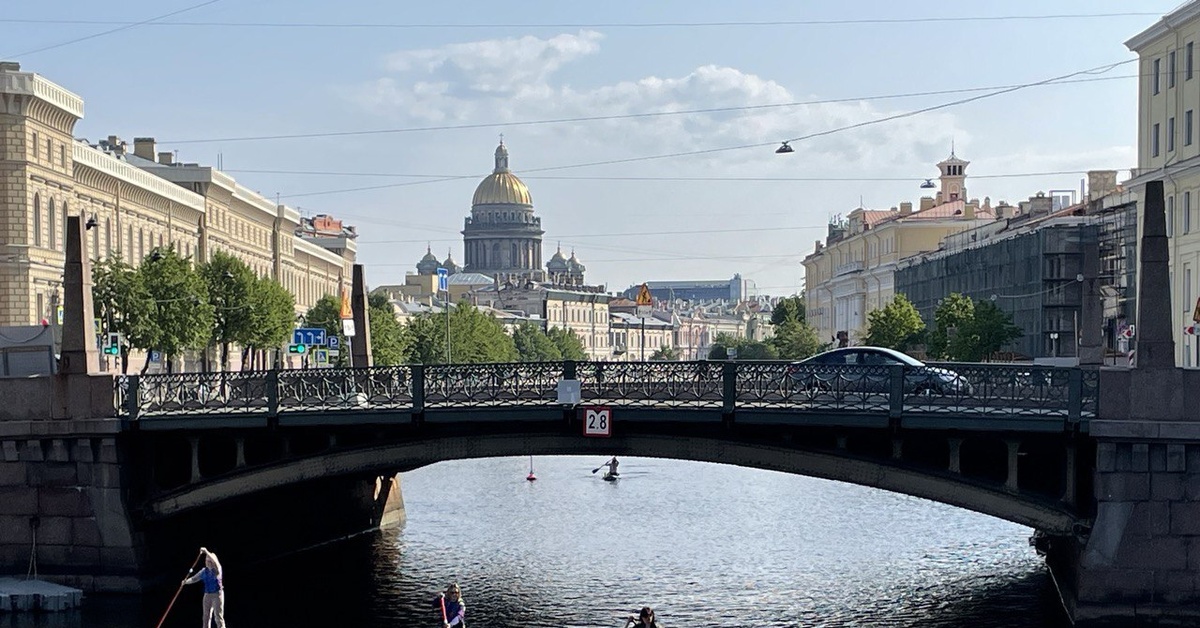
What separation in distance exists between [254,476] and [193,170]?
86115mm

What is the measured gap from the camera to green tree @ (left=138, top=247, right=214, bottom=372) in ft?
281

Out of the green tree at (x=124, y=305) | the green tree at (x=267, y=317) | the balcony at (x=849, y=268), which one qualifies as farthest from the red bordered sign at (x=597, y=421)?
the balcony at (x=849, y=268)

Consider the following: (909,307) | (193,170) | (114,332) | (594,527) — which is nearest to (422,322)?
(193,170)

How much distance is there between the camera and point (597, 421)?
4066 cm

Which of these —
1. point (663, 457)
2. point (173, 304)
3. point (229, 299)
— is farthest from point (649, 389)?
point (229, 299)

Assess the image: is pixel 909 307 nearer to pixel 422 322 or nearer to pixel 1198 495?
pixel 422 322

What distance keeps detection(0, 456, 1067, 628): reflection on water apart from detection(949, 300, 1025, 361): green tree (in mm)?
29702

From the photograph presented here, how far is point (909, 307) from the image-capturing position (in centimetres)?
12612

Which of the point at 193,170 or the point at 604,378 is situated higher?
the point at 193,170

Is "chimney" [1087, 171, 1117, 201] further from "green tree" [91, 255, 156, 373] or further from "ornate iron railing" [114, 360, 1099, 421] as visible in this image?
"ornate iron railing" [114, 360, 1099, 421]

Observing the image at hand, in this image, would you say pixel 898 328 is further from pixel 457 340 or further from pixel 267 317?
pixel 267 317

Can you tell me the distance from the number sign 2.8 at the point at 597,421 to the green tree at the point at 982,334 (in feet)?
211

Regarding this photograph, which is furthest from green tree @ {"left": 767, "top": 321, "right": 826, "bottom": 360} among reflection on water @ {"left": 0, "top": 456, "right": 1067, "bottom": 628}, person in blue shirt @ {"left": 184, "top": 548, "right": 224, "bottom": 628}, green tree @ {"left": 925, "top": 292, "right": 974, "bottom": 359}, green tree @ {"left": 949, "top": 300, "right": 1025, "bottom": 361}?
person in blue shirt @ {"left": 184, "top": 548, "right": 224, "bottom": 628}

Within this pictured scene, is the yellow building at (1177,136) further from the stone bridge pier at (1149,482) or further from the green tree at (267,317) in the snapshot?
the green tree at (267,317)
